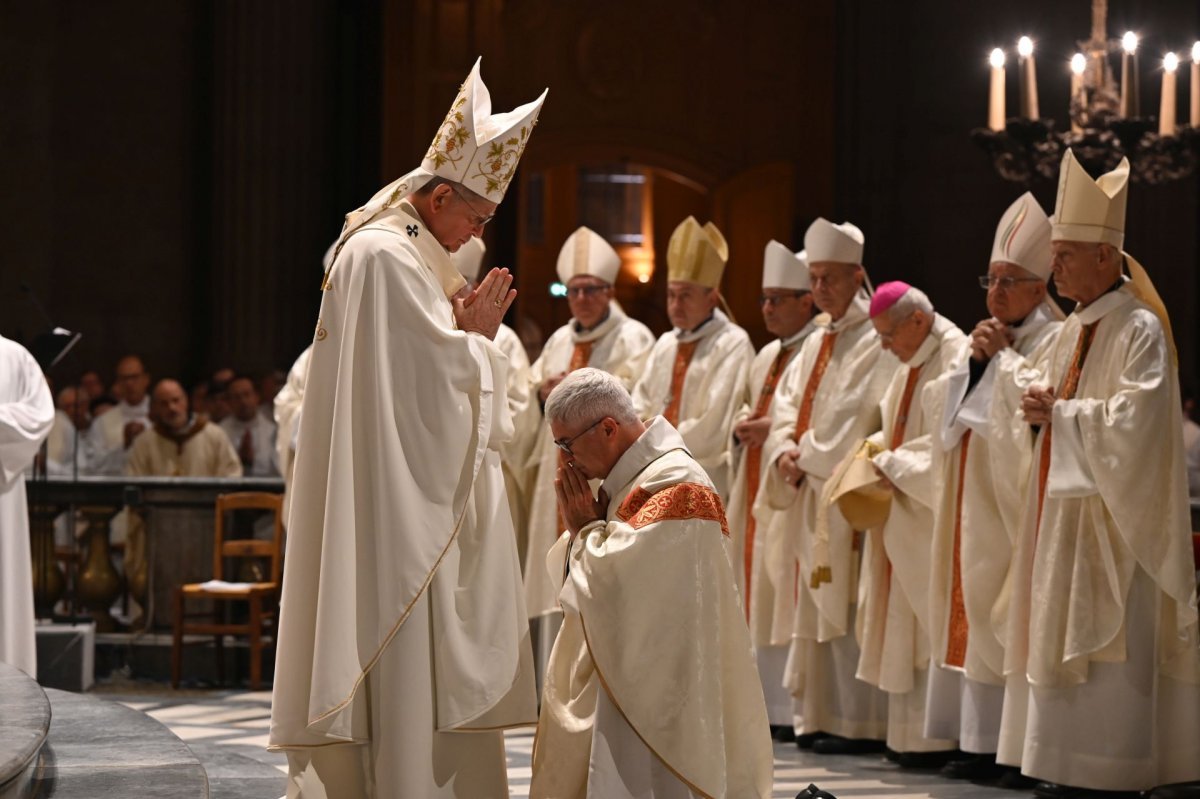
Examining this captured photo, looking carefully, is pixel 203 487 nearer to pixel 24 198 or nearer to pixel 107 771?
pixel 107 771

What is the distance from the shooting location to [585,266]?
8234mm

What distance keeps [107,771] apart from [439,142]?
1.73m

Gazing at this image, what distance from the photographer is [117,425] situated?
1195 centimetres

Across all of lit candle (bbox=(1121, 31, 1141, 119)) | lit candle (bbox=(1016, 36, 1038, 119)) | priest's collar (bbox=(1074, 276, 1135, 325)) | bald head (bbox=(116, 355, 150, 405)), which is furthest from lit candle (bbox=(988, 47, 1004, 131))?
bald head (bbox=(116, 355, 150, 405))

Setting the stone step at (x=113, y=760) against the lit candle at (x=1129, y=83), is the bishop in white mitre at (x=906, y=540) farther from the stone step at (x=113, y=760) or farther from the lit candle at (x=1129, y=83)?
the lit candle at (x=1129, y=83)

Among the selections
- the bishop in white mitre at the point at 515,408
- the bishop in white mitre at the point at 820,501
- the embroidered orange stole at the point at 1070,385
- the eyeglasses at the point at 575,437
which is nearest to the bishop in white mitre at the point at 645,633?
the eyeglasses at the point at 575,437

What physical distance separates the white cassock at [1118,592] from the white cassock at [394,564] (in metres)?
2.15

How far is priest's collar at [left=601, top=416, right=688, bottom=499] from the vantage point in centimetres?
403

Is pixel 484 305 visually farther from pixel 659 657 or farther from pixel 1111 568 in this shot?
pixel 1111 568

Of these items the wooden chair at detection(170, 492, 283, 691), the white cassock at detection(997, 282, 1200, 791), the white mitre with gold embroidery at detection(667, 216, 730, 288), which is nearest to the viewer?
the white cassock at detection(997, 282, 1200, 791)

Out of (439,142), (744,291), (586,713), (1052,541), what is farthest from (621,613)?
(744,291)

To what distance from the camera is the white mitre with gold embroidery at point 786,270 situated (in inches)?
291

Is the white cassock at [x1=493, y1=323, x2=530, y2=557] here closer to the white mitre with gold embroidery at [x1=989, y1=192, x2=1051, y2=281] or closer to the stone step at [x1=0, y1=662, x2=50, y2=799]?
the white mitre with gold embroidery at [x1=989, y1=192, x2=1051, y2=281]

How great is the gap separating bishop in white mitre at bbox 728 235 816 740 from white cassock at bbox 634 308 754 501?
2.7 inches
